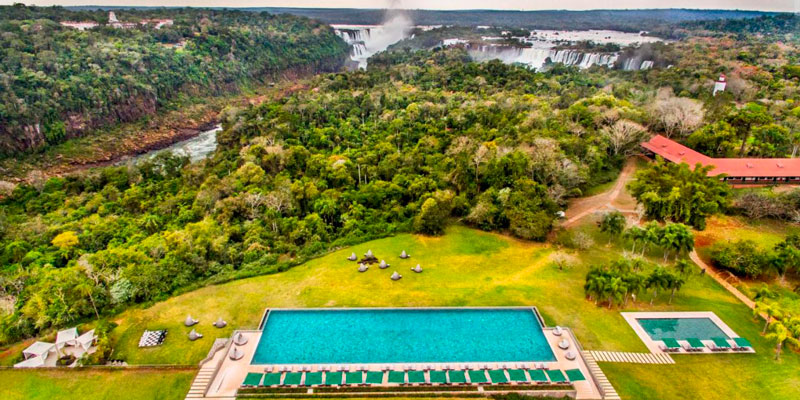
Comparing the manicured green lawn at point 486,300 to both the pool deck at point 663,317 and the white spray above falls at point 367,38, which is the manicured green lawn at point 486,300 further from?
the white spray above falls at point 367,38

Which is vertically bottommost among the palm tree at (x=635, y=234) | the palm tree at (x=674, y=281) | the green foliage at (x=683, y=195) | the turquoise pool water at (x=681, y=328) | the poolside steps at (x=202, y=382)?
the poolside steps at (x=202, y=382)

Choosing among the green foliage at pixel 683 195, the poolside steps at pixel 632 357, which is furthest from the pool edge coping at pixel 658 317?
the green foliage at pixel 683 195

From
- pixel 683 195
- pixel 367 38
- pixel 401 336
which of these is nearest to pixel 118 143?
pixel 401 336

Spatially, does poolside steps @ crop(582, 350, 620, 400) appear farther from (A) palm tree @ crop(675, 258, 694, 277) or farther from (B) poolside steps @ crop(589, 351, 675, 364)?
(A) palm tree @ crop(675, 258, 694, 277)

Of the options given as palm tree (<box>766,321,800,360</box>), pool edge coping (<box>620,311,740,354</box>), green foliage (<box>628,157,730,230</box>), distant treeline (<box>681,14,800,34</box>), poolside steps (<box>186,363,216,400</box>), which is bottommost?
poolside steps (<box>186,363,216,400</box>)

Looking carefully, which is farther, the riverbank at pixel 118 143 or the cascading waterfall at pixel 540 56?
the cascading waterfall at pixel 540 56

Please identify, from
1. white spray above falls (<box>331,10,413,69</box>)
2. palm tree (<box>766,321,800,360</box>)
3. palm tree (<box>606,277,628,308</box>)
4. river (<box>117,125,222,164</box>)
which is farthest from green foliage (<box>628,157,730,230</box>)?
white spray above falls (<box>331,10,413,69</box>)
